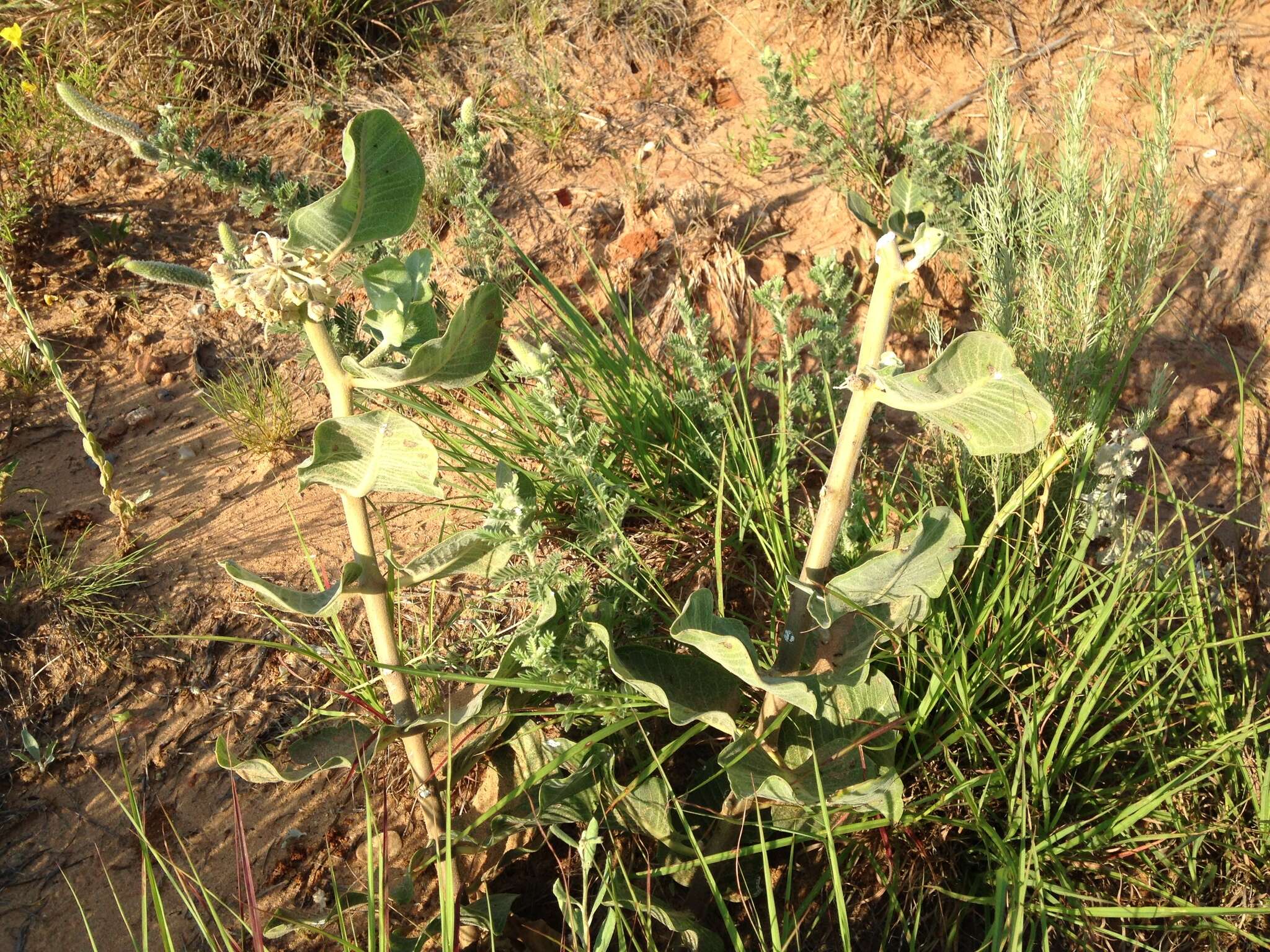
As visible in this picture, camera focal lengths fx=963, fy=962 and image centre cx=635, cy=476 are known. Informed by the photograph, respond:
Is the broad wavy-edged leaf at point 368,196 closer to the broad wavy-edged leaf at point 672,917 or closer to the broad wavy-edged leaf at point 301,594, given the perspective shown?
the broad wavy-edged leaf at point 301,594

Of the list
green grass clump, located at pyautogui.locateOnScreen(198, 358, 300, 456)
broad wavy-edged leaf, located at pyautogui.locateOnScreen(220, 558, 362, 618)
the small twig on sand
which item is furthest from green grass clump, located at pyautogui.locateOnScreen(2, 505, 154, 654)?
the small twig on sand

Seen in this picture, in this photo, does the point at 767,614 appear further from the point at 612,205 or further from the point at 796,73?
the point at 796,73

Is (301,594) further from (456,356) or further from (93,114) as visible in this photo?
(93,114)

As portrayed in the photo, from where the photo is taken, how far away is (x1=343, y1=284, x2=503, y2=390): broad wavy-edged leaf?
3.85ft

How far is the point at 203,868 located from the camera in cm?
189

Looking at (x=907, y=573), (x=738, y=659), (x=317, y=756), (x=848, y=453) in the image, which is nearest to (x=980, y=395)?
(x=848, y=453)

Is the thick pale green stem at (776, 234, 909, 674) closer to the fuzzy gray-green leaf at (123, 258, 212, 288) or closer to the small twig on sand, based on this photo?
the fuzzy gray-green leaf at (123, 258, 212, 288)

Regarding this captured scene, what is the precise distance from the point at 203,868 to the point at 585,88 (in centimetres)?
279

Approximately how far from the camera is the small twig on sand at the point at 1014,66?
10.7 ft

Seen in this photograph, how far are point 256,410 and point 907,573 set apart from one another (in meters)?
1.85

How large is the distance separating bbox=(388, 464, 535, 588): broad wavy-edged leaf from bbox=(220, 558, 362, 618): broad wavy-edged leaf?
86mm

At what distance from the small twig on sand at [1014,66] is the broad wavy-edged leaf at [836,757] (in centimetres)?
232

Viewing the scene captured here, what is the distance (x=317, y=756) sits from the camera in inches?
65.9

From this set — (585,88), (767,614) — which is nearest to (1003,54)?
(585,88)
